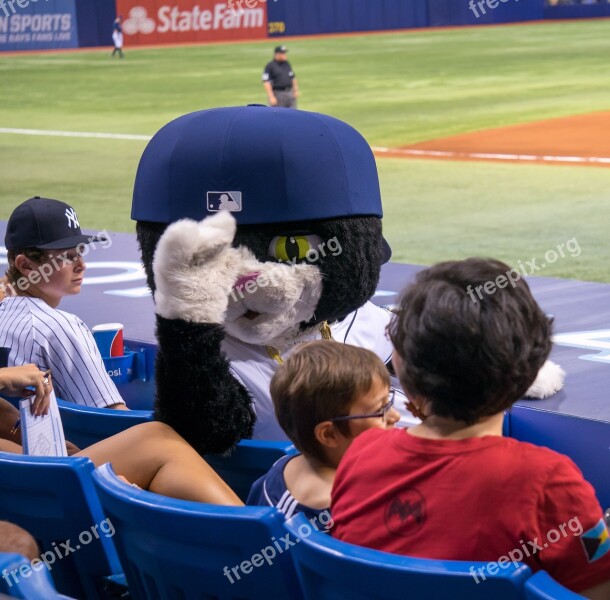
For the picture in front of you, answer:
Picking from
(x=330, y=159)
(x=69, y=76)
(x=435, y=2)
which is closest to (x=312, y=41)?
(x=435, y=2)

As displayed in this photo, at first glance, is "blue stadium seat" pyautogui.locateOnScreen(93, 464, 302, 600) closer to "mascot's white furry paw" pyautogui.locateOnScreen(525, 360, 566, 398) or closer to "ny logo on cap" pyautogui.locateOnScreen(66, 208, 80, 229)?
"mascot's white furry paw" pyautogui.locateOnScreen(525, 360, 566, 398)

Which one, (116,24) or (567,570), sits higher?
(116,24)

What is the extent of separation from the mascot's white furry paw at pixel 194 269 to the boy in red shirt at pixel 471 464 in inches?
25.3

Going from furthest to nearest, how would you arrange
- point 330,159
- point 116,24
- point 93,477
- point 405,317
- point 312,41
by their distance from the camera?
point 312,41, point 116,24, point 330,159, point 93,477, point 405,317

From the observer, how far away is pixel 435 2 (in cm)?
3803

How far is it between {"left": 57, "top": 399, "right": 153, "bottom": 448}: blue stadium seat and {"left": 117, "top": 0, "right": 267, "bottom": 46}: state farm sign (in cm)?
3207

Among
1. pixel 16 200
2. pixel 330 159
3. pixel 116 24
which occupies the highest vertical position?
pixel 116 24

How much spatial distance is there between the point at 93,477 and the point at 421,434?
1.99 ft

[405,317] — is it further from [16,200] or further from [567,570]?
[16,200]

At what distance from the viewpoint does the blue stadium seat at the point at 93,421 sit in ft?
8.51

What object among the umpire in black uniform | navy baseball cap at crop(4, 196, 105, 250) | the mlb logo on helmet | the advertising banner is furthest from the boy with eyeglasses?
the advertising banner

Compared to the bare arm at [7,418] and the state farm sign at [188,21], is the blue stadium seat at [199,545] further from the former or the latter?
the state farm sign at [188,21]

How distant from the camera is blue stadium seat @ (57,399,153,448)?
259 cm

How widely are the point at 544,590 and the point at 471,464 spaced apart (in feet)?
0.90
